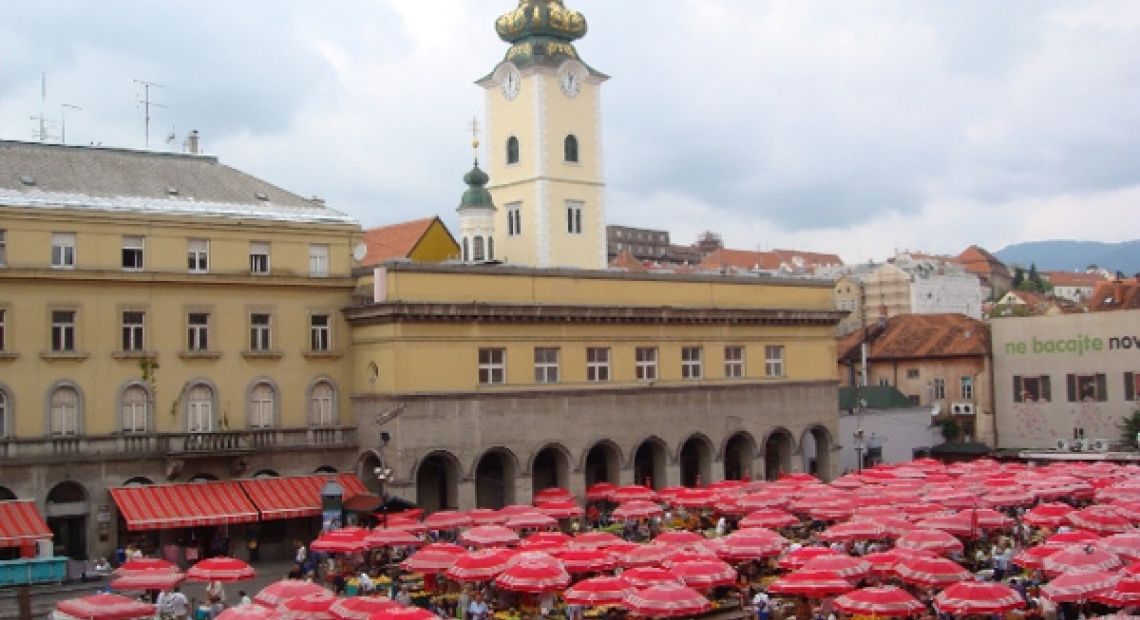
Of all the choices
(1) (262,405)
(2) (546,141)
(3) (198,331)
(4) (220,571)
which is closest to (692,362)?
(2) (546,141)

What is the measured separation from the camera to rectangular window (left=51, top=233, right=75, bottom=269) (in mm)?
45156

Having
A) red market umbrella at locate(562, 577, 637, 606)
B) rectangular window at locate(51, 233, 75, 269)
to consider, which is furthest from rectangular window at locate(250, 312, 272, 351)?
red market umbrella at locate(562, 577, 637, 606)

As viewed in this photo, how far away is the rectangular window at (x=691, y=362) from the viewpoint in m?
57.7

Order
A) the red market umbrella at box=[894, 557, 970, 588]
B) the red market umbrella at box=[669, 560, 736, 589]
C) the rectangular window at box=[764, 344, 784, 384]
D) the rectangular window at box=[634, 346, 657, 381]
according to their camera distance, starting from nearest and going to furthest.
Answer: the red market umbrella at box=[894, 557, 970, 588], the red market umbrella at box=[669, 560, 736, 589], the rectangular window at box=[634, 346, 657, 381], the rectangular window at box=[764, 344, 784, 384]

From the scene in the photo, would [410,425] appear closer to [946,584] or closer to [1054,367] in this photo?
[946,584]

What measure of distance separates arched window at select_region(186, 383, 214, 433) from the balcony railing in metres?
0.96

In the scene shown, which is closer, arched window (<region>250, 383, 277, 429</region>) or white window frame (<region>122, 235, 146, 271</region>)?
white window frame (<region>122, 235, 146, 271</region>)

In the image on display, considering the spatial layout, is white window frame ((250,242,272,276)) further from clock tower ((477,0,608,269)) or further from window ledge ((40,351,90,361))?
clock tower ((477,0,608,269))

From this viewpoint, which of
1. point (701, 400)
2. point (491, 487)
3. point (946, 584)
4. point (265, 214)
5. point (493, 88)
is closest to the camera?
point (946, 584)

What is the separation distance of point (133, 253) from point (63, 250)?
91.4 inches

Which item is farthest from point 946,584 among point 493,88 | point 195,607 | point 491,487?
point 493,88

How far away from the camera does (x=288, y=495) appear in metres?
46.8

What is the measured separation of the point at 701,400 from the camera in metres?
57.9

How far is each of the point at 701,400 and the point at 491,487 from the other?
1032cm
